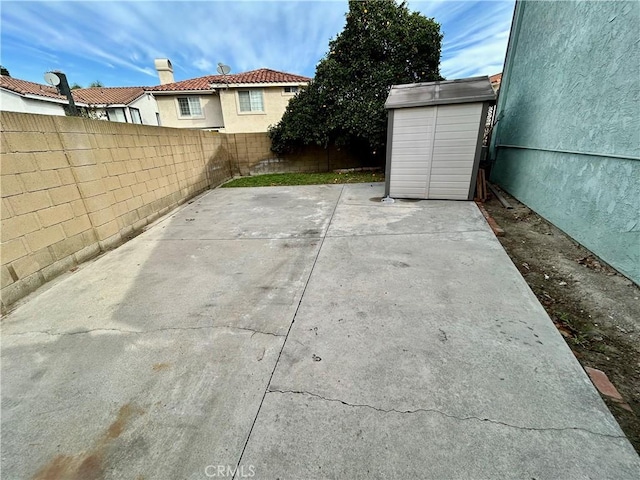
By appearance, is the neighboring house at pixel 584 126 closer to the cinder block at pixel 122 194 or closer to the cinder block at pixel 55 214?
the cinder block at pixel 55 214

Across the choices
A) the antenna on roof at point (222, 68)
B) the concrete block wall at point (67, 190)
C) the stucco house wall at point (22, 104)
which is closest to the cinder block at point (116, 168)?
the concrete block wall at point (67, 190)

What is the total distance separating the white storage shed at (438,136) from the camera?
203 inches

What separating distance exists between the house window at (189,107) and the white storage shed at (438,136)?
12957mm

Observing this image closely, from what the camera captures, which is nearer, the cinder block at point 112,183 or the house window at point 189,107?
the cinder block at point 112,183

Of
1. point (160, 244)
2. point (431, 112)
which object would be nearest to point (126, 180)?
point (160, 244)

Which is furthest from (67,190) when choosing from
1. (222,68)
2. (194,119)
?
(194,119)

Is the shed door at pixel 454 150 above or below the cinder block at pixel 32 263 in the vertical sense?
above

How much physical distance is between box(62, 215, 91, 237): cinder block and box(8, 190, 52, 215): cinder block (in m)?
0.32

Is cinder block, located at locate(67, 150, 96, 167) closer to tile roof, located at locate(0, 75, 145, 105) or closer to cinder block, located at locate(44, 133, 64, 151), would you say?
cinder block, located at locate(44, 133, 64, 151)

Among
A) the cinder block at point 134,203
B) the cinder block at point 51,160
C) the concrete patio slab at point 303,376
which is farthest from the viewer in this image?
the cinder block at point 134,203

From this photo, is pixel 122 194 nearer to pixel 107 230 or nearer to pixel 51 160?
pixel 107 230

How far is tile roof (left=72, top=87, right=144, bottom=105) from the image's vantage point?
51.8 ft

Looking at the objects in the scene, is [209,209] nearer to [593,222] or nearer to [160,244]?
[160,244]

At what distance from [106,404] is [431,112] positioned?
6155mm
